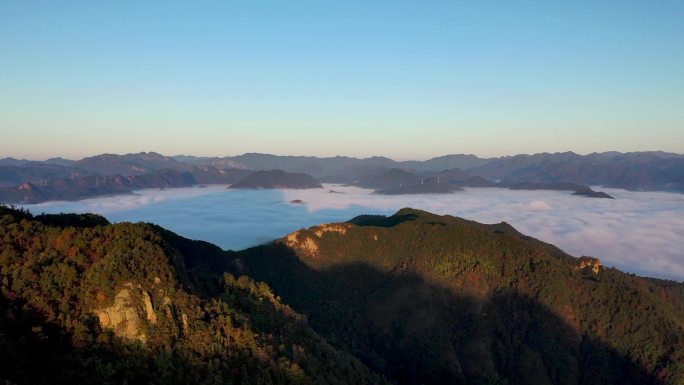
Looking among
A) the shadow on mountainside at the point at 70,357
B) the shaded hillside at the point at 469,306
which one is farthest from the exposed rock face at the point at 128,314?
the shaded hillside at the point at 469,306

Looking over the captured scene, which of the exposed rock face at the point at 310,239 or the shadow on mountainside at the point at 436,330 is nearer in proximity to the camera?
the shadow on mountainside at the point at 436,330

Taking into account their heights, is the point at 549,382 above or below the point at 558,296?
below

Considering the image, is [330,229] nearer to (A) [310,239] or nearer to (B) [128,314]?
(A) [310,239]

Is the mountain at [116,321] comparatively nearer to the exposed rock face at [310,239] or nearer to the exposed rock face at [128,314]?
the exposed rock face at [128,314]

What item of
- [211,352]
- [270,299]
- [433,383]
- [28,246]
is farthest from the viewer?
[433,383]

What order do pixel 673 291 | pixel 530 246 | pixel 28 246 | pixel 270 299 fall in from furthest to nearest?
pixel 673 291 → pixel 530 246 → pixel 270 299 → pixel 28 246

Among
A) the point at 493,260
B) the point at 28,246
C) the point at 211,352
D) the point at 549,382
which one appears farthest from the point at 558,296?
the point at 28,246

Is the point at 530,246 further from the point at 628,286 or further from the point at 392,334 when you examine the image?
the point at 392,334

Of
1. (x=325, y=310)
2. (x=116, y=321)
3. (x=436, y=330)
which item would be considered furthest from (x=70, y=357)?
(x=436, y=330)
